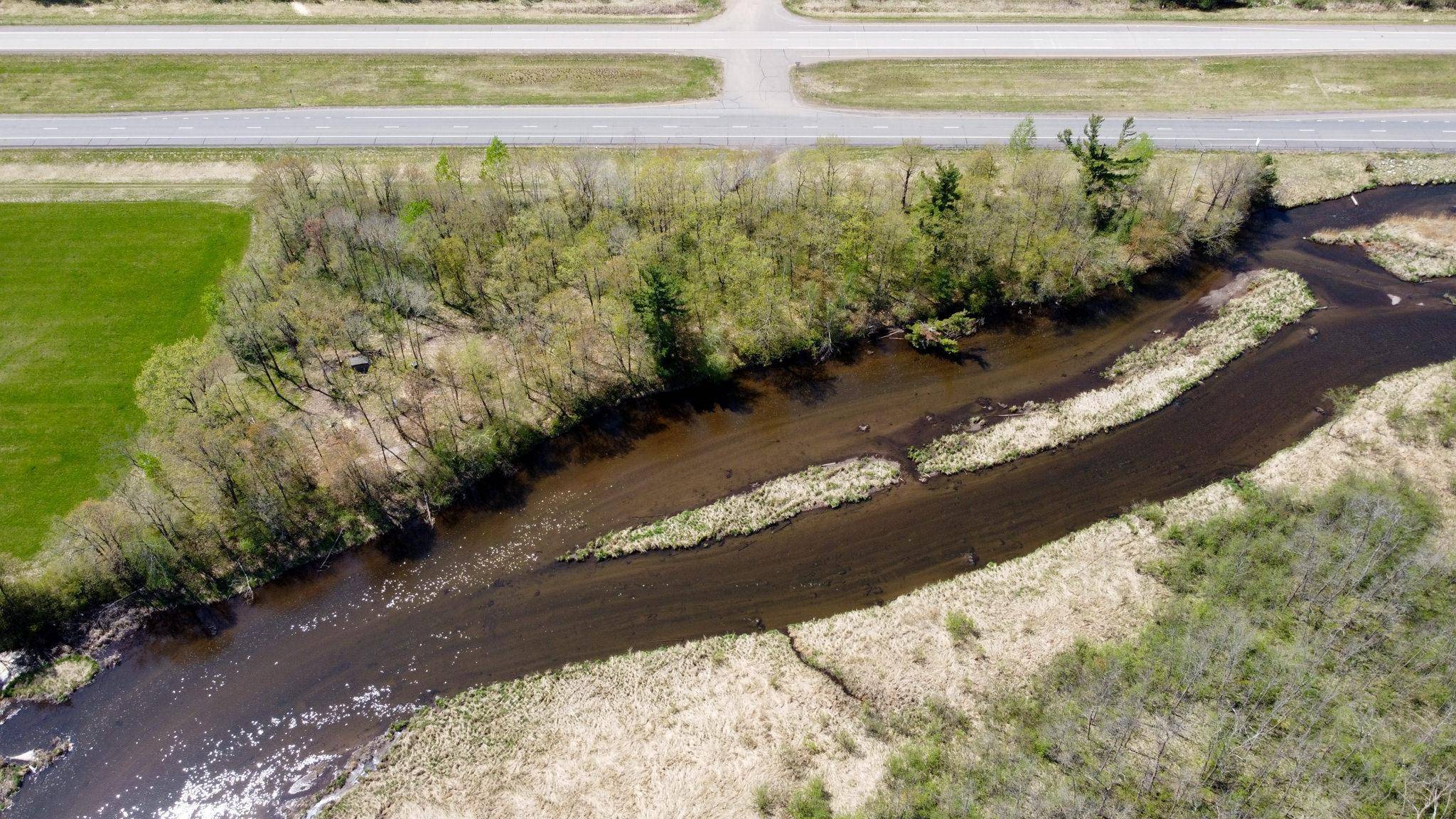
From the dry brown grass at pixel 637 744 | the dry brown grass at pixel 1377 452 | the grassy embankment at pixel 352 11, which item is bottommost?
the dry brown grass at pixel 637 744

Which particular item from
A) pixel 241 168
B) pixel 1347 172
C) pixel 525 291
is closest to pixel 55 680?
pixel 525 291

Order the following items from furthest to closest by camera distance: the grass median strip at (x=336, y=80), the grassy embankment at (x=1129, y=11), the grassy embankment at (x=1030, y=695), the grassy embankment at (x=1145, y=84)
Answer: the grassy embankment at (x=1129, y=11) < the grass median strip at (x=336, y=80) < the grassy embankment at (x=1145, y=84) < the grassy embankment at (x=1030, y=695)

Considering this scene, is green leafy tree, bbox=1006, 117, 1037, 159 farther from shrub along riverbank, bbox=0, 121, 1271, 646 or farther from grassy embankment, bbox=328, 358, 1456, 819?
grassy embankment, bbox=328, 358, 1456, 819

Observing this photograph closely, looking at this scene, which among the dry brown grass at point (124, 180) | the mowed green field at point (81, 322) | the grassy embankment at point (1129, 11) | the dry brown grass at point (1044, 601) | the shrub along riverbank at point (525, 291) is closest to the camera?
the dry brown grass at point (1044, 601)

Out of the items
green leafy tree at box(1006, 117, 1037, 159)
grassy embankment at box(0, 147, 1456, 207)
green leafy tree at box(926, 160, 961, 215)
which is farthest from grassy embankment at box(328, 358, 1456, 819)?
grassy embankment at box(0, 147, 1456, 207)

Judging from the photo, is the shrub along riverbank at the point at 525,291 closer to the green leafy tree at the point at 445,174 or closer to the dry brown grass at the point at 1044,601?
the green leafy tree at the point at 445,174

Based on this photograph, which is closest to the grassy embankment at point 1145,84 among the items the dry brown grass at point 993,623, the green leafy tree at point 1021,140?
the green leafy tree at point 1021,140
